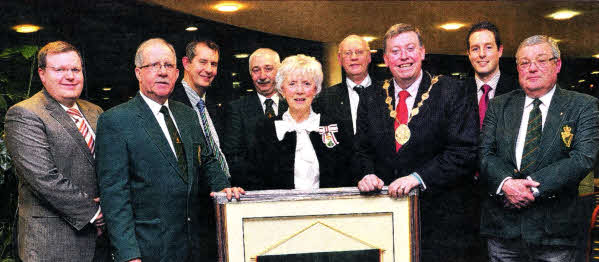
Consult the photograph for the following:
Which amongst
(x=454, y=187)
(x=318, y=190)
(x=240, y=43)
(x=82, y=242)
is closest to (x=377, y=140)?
(x=454, y=187)

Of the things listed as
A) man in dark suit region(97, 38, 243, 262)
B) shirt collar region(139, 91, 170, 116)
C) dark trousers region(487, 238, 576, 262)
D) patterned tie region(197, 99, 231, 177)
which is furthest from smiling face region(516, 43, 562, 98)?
shirt collar region(139, 91, 170, 116)

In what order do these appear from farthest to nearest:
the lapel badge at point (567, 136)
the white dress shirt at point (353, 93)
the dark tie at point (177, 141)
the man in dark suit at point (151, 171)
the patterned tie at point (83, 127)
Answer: the white dress shirt at point (353, 93) → the patterned tie at point (83, 127) → the lapel badge at point (567, 136) → the dark tie at point (177, 141) → the man in dark suit at point (151, 171)

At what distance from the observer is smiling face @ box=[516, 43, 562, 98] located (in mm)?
2766

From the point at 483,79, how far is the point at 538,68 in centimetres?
45

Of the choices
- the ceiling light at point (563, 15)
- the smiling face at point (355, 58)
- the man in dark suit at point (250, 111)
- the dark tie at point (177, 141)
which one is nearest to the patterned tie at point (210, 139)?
the man in dark suit at point (250, 111)

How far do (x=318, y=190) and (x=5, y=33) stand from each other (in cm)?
249

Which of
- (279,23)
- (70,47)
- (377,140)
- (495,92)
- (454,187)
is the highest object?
(279,23)

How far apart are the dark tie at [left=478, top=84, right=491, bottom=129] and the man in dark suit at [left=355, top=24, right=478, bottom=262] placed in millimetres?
445

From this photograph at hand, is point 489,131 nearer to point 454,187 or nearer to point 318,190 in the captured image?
point 454,187

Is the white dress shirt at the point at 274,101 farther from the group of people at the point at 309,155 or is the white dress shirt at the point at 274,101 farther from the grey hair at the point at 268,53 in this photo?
the group of people at the point at 309,155

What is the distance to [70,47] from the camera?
9.27ft

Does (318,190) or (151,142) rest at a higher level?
(151,142)

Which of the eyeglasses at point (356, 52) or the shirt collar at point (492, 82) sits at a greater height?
the eyeglasses at point (356, 52)

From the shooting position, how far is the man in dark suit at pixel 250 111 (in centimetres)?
323
